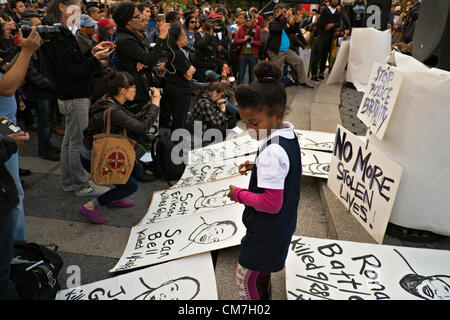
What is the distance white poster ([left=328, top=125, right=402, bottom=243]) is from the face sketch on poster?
0.33 meters

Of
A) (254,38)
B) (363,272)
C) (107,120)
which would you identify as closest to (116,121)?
(107,120)

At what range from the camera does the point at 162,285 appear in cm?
217

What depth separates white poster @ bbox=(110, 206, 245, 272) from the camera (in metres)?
2.40

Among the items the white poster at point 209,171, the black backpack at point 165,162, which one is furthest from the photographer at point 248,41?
the white poster at point 209,171

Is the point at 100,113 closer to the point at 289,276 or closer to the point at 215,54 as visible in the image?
the point at 289,276

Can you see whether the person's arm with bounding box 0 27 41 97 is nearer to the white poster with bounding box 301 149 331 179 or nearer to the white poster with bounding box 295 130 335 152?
the white poster with bounding box 301 149 331 179

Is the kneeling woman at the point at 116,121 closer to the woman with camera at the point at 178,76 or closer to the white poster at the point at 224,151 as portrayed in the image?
the white poster at the point at 224,151

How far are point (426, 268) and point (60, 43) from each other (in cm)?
337

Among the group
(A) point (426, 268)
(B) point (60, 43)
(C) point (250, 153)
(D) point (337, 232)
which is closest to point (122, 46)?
(B) point (60, 43)

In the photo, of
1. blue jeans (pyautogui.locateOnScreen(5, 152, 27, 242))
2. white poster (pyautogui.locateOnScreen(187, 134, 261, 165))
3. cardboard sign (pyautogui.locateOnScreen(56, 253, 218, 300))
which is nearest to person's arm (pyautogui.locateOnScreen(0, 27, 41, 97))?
blue jeans (pyautogui.locateOnScreen(5, 152, 27, 242))

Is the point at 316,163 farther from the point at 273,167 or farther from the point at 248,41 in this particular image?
the point at 248,41

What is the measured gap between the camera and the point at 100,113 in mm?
2953

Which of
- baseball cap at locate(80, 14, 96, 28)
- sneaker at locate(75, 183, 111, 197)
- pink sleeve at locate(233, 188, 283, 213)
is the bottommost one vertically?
sneaker at locate(75, 183, 111, 197)

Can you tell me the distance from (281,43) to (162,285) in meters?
6.16
